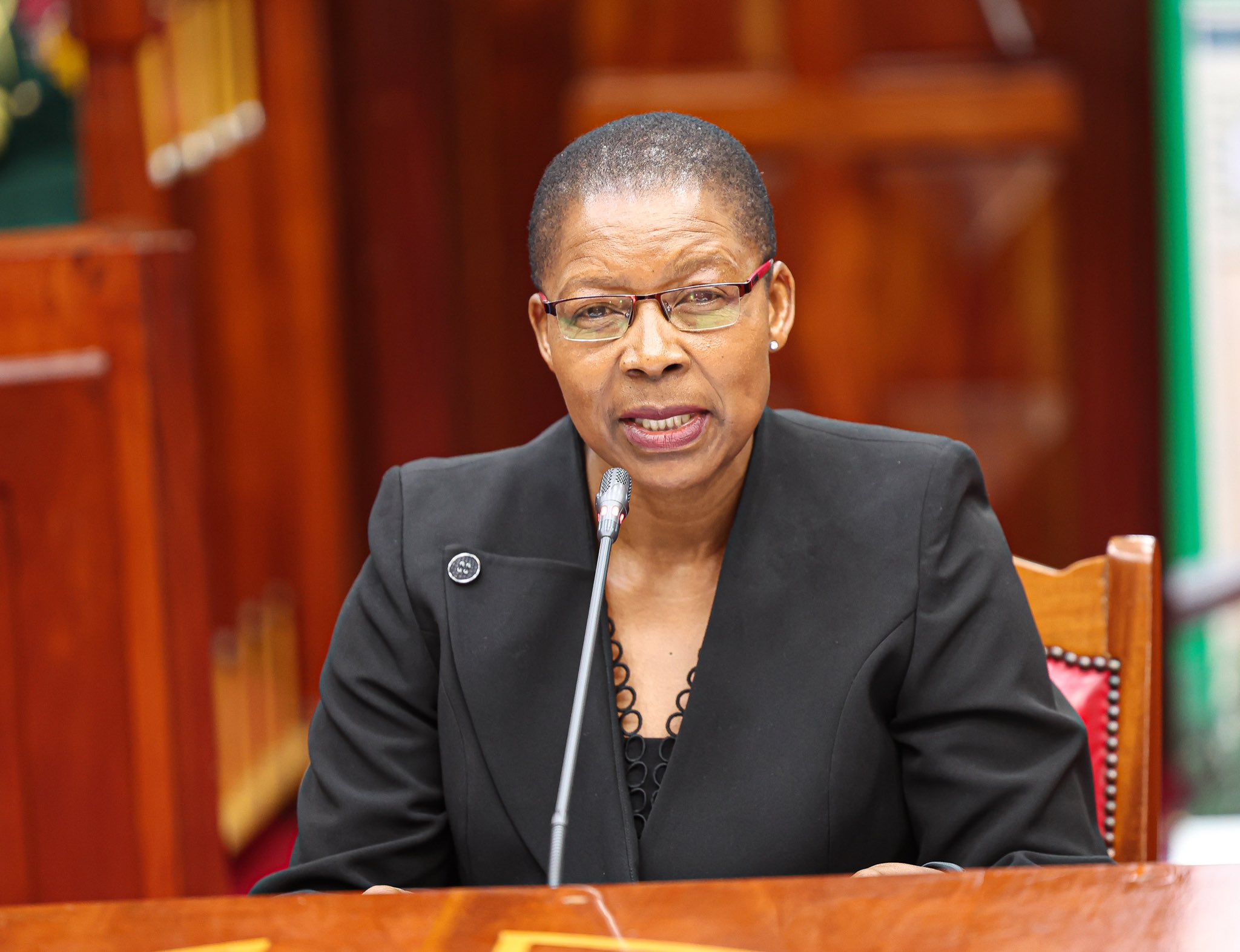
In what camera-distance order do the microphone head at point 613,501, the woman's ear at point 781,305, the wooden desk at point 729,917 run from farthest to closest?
the woman's ear at point 781,305 → the microphone head at point 613,501 → the wooden desk at point 729,917

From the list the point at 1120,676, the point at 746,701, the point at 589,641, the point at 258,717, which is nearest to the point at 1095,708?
the point at 1120,676

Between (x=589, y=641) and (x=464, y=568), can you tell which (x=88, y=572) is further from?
(x=589, y=641)

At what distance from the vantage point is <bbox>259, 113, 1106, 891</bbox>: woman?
4.44 feet

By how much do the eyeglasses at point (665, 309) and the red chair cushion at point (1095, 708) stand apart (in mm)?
526

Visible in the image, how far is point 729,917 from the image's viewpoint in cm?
105

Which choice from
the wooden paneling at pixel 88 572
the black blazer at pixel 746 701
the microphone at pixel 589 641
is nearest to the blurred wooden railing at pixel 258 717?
the wooden paneling at pixel 88 572

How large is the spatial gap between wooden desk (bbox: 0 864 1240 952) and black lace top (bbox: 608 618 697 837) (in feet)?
1.02

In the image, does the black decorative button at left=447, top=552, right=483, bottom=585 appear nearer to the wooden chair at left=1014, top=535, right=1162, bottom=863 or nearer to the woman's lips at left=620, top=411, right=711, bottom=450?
the woman's lips at left=620, top=411, right=711, bottom=450

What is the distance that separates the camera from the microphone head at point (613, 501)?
1.26 metres

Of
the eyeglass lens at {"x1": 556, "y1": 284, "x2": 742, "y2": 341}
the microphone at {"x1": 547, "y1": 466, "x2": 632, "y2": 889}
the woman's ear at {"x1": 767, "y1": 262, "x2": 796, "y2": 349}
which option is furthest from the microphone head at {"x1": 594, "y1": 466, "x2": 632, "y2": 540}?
the woman's ear at {"x1": 767, "y1": 262, "x2": 796, "y2": 349}

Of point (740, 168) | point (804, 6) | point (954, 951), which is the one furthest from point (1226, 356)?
point (954, 951)

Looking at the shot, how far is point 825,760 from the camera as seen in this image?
137cm

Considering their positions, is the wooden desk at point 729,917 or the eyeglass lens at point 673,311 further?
the eyeglass lens at point 673,311

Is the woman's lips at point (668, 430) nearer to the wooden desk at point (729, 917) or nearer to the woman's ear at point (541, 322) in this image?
the woman's ear at point (541, 322)
